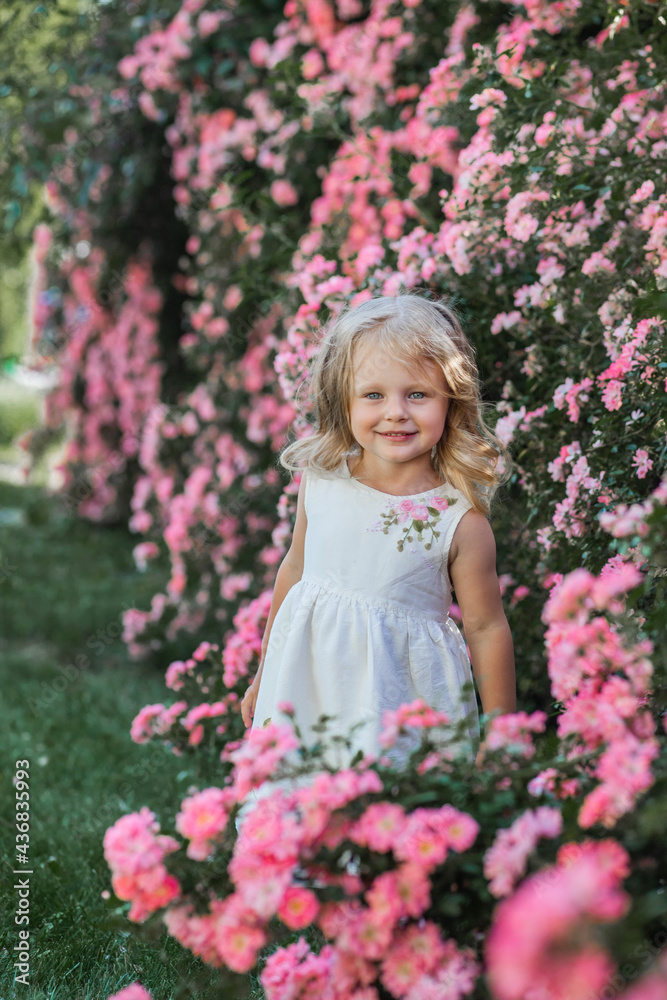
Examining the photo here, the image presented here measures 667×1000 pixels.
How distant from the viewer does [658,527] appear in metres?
1.09

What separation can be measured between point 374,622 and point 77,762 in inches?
67.6

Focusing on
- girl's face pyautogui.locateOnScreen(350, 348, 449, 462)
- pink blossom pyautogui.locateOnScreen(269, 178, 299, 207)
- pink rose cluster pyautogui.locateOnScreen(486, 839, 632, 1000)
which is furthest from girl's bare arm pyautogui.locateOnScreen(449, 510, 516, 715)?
pink blossom pyautogui.locateOnScreen(269, 178, 299, 207)

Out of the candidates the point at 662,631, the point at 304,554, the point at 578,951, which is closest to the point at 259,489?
the point at 304,554

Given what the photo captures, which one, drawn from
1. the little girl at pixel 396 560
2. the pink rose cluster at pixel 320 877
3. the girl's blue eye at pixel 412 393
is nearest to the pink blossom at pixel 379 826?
the pink rose cluster at pixel 320 877

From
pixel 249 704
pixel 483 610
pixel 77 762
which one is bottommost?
pixel 77 762

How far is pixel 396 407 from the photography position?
1.65 meters

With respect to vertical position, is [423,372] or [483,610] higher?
[423,372]

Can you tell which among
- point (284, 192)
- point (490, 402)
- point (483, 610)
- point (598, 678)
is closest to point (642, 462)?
point (483, 610)

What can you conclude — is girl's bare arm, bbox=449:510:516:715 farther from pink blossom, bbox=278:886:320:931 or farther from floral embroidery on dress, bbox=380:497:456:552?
pink blossom, bbox=278:886:320:931

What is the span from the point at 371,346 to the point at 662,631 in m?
0.81

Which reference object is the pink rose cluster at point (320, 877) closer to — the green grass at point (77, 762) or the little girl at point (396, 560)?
the green grass at point (77, 762)

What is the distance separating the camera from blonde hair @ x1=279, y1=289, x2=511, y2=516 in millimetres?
1691

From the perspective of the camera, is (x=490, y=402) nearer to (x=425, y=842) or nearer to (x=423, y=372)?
(x=423, y=372)

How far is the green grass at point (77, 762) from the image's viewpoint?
1.79 metres
